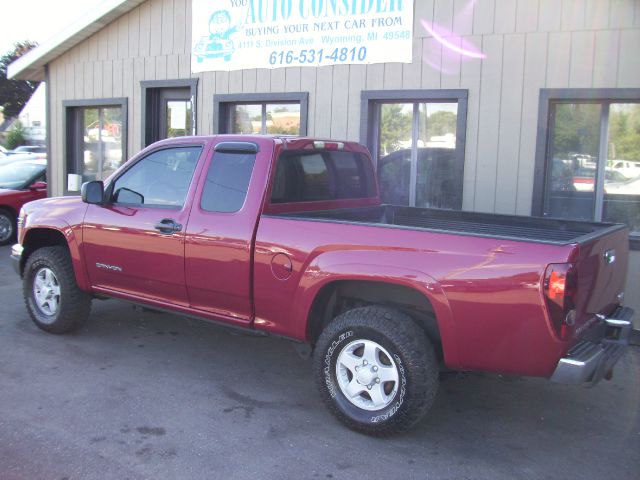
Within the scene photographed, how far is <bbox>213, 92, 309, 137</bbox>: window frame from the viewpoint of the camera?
8219mm

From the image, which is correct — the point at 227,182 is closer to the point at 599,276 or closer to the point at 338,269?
the point at 338,269

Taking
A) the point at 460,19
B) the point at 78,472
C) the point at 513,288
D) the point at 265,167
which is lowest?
the point at 78,472

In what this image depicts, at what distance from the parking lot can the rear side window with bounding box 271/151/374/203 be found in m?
1.43

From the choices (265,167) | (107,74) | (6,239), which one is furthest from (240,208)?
(6,239)

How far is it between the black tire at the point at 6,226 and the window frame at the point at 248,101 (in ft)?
14.6

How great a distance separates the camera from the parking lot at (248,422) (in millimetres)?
3662

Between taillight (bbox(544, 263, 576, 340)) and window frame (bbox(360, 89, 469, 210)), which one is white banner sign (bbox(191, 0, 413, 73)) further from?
taillight (bbox(544, 263, 576, 340))

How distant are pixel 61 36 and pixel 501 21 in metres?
7.01

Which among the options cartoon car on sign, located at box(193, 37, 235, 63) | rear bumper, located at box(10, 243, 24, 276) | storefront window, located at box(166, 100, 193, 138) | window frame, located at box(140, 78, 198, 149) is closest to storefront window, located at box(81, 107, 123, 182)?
window frame, located at box(140, 78, 198, 149)

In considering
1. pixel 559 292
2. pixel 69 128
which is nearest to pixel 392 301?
pixel 559 292

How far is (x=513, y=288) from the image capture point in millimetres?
3424

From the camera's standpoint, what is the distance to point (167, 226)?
16.0 ft

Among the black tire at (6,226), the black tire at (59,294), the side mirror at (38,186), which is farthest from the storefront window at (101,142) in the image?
the black tire at (59,294)

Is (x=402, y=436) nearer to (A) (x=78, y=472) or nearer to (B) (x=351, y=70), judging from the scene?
(A) (x=78, y=472)
